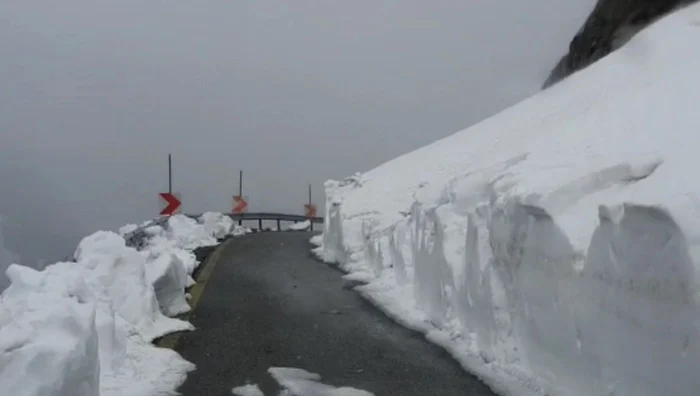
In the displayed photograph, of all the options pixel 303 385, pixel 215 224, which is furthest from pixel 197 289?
pixel 215 224

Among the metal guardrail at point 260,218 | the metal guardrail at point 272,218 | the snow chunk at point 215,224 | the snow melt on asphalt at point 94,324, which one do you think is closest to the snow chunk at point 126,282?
the snow melt on asphalt at point 94,324

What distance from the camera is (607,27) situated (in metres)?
27.1

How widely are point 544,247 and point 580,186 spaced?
0.80 meters

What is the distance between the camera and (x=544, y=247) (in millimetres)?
8156

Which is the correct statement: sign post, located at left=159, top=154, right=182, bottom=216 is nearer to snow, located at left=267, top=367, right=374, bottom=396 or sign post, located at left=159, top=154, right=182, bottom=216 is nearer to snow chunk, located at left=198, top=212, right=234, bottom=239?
snow chunk, located at left=198, top=212, right=234, bottom=239

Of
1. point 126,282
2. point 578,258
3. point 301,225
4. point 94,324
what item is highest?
point 578,258

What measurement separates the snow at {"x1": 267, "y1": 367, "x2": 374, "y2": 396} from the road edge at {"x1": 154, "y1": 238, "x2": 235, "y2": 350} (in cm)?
177

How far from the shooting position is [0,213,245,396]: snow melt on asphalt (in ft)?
19.8

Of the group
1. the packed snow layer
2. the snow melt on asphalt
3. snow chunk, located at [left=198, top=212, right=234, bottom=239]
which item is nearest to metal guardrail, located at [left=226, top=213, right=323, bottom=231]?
snow chunk, located at [left=198, top=212, right=234, bottom=239]

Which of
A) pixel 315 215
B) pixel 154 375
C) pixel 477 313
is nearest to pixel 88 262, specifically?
pixel 154 375

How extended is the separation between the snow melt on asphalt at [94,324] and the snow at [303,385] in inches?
37.6

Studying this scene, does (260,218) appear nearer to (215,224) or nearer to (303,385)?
(215,224)

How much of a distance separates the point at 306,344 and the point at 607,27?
20139mm

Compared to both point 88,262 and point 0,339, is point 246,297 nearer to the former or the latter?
point 88,262
